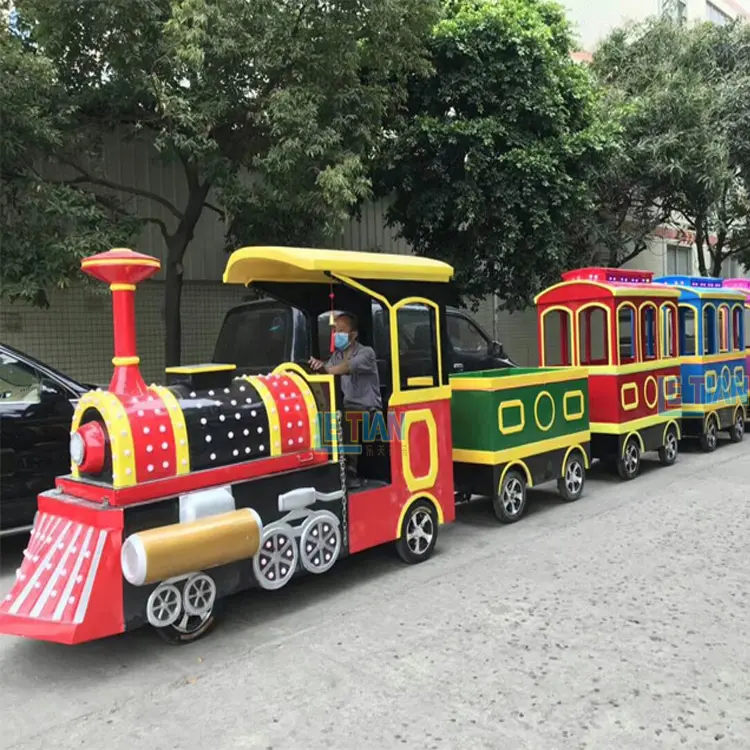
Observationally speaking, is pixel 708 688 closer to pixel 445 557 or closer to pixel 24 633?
pixel 445 557

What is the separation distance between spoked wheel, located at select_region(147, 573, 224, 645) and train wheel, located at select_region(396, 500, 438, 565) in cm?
162

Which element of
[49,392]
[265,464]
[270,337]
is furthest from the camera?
[270,337]

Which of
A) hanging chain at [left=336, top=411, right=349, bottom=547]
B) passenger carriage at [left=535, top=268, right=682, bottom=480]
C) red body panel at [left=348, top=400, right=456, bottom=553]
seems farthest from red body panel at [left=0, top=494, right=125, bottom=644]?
passenger carriage at [left=535, top=268, right=682, bottom=480]

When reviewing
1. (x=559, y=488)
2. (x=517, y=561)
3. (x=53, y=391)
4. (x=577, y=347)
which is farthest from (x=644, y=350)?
(x=53, y=391)

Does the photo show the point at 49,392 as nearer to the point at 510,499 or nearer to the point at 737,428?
the point at 510,499

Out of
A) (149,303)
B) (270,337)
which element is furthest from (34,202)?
(149,303)

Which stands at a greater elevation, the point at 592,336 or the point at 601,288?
the point at 601,288

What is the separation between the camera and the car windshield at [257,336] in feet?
22.9

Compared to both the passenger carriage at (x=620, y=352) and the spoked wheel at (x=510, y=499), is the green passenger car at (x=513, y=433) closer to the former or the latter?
the spoked wheel at (x=510, y=499)

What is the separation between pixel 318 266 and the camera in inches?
184

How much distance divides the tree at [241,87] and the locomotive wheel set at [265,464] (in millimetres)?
2821

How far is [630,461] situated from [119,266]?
21.6ft

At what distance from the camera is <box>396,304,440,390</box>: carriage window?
531 cm

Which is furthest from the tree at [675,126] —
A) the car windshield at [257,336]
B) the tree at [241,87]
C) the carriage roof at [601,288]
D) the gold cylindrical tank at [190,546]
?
the gold cylindrical tank at [190,546]
